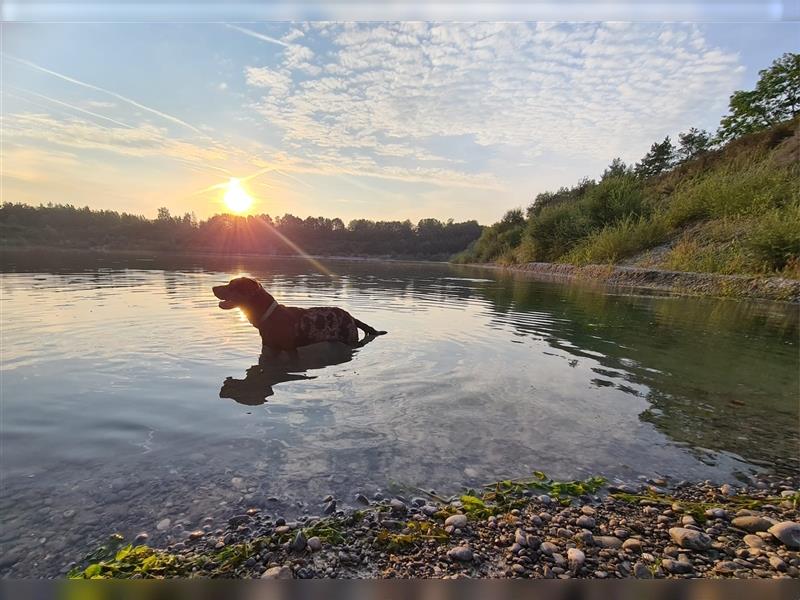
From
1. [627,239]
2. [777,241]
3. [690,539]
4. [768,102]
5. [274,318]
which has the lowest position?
[690,539]

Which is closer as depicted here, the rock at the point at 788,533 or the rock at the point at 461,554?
the rock at the point at 461,554

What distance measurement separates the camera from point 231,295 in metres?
6.74

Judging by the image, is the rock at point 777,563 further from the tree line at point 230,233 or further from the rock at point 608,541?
the tree line at point 230,233

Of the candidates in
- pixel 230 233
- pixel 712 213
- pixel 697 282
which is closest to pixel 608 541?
pixel 697 282

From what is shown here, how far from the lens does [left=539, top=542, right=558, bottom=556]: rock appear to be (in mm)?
2293

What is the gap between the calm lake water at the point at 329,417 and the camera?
282 cm

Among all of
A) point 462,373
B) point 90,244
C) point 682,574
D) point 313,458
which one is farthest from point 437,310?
point 90,244

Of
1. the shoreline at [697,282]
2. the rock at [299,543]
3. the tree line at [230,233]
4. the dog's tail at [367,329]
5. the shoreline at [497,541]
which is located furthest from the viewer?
the tree line at [230,233]

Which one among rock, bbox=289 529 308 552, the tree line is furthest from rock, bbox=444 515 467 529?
the tree line

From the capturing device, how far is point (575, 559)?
221cm

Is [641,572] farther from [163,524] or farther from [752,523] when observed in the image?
[163,524]

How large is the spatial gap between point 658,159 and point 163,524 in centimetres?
6368

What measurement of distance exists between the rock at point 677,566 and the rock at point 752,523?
73 cm

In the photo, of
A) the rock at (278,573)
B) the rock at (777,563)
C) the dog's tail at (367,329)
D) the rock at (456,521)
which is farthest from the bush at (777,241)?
the rock at (278,573)
